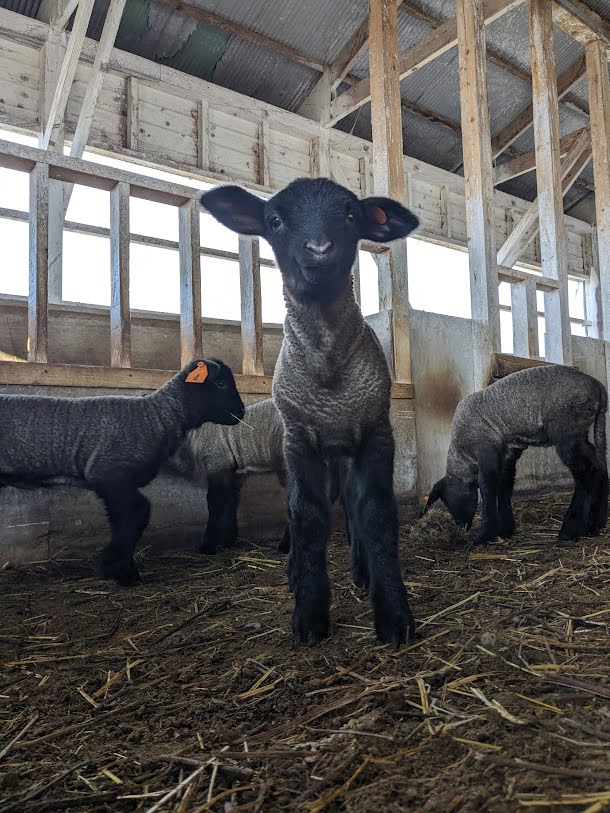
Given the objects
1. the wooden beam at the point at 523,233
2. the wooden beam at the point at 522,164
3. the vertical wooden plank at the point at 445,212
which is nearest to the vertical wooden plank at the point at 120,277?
the vertical wooden plank at the point at 445,212

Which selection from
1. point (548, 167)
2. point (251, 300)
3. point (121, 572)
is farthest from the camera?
point (548, 167)

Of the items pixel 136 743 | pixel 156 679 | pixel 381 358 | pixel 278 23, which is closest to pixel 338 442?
pixel 381 358

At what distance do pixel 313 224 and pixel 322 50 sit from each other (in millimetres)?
9285

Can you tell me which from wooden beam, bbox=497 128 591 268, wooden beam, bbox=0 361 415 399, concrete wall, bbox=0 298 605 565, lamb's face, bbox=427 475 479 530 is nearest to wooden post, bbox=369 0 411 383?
concrete wall, bbox=0 298 605 565

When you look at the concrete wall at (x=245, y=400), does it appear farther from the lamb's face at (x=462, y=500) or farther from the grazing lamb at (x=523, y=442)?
the grazing lamb at (x=523, y=442)

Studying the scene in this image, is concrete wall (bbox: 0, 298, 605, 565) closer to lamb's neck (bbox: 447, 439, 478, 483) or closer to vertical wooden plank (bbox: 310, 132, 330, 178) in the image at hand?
Answer: lamb's neck (bbox: 447, 439, 478, 483)

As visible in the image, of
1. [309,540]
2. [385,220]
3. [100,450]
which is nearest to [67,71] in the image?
[100,450]

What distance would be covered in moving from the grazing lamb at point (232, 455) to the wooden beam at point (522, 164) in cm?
1001

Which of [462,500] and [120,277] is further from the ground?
Answer: [120,277]

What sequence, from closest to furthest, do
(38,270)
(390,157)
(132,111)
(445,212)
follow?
(38,270), (390,157), (132,111), (445,212)

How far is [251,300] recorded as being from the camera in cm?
566

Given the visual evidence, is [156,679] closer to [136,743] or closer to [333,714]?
[136,743]

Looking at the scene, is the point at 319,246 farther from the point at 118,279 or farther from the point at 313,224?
the point at 118,279

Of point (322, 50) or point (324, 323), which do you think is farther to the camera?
point (322, 50)
